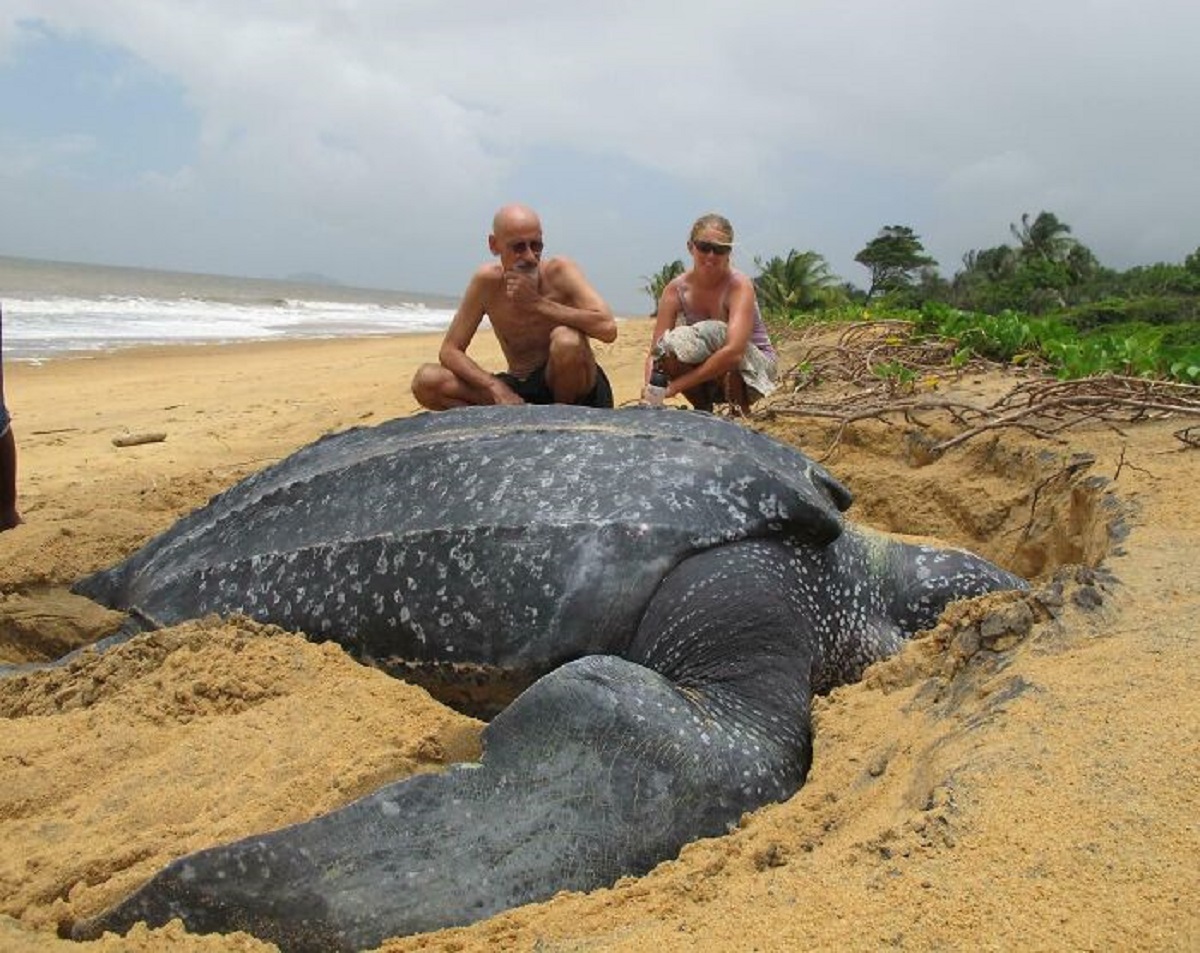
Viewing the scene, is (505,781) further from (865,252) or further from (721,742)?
(865,252)

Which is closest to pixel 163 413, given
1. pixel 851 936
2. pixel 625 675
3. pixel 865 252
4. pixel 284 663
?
pixel 284 663

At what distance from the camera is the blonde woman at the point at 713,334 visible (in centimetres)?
425

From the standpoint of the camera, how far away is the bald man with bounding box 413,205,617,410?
3584 mm

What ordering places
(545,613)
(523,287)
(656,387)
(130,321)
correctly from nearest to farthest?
(545,613), (523,287), (656,387), (130,321)

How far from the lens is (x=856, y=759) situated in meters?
1.48

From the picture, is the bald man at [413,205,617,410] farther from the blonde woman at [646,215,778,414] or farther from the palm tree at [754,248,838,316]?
the palm tree at [754,248,838,316]

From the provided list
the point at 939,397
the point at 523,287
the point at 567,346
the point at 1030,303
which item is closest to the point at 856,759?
the point at 567,346

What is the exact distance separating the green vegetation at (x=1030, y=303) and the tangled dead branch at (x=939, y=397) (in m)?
0.12

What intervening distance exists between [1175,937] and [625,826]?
715mm

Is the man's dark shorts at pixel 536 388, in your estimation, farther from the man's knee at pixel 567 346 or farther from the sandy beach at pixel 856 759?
the sandy beach at pixel 856 759

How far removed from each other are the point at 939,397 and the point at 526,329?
1618 mm

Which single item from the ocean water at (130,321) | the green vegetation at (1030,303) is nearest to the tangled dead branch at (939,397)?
the green vegetation at (1030,303)

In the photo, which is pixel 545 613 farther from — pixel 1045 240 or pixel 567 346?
pixel 1045 240

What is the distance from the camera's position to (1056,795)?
107 centimetres
